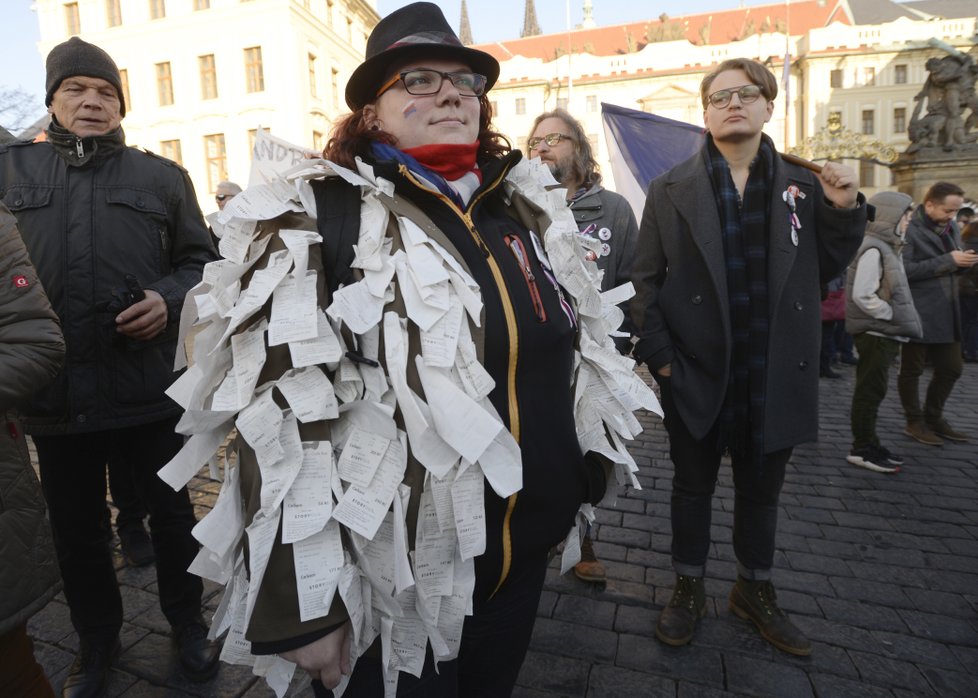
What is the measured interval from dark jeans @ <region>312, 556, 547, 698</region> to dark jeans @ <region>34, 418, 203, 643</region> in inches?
52.1

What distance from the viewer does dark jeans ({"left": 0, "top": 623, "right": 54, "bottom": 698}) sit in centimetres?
142

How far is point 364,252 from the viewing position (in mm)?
1298

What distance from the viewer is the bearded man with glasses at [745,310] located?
2346 millimetres

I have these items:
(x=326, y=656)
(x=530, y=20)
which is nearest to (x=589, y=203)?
(x=326, y=656)

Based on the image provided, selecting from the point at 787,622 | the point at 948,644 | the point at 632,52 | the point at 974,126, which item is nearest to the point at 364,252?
the point at 787,622

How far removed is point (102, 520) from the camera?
2.32m

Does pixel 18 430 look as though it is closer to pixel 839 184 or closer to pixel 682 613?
pixel 682 613

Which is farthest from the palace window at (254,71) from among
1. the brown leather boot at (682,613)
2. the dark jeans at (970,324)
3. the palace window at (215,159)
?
the brown leather boot at (682,613)

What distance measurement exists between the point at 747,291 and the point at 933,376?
392cm

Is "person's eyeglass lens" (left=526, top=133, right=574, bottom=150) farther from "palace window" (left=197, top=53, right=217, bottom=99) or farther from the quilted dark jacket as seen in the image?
"palace window" (left=197, top=53, right=217, bottom=99)

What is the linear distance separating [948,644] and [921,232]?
412cm

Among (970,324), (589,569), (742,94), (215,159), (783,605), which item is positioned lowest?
(783,605)

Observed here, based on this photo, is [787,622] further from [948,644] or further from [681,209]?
[681,209]

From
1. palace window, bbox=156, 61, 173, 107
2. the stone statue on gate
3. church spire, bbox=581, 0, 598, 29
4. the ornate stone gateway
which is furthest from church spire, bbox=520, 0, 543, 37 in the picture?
the stone statue on gate
